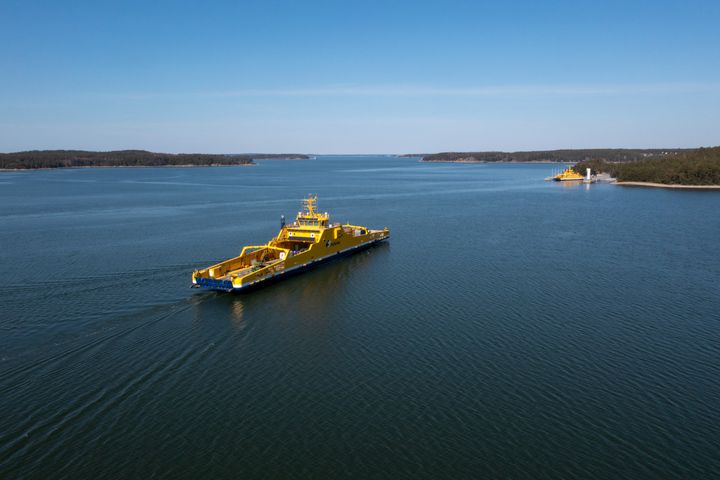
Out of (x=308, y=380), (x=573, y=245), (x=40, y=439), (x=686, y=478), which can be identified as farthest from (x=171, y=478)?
(x=573, y=245)

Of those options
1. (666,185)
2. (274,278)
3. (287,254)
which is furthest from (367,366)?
(666,185)

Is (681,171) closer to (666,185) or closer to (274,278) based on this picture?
(666,185)

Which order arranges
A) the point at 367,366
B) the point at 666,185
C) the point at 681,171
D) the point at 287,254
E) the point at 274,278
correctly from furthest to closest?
the point at 666,185, the point at 681,171, the point at 287,254, the point at 274,278, the point at 367,366

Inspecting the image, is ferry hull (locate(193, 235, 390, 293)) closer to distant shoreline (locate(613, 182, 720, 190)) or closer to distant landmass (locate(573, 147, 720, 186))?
distant shoreline (locate(613, 182, 720, 190))

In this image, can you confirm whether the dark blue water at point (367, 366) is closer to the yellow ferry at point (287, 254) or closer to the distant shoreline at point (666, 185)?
the yellow ferry at point (287, 254)

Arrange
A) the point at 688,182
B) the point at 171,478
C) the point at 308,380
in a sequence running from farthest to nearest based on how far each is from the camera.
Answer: the point at 688,182 → the point at 308,380 → the point at 171,478

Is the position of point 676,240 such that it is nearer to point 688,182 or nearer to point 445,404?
point 445,404

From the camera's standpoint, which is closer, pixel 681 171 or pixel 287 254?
pixel 287 254
